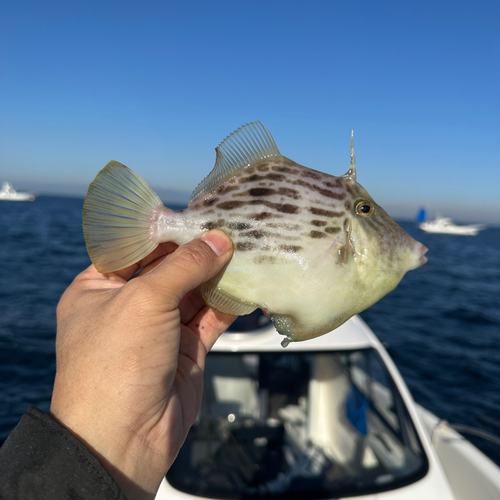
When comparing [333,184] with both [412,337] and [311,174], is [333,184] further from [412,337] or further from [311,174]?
[412,337]

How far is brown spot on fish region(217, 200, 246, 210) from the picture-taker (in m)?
1.97

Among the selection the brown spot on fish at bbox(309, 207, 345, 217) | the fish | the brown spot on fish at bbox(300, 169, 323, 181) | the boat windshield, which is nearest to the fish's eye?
the fish

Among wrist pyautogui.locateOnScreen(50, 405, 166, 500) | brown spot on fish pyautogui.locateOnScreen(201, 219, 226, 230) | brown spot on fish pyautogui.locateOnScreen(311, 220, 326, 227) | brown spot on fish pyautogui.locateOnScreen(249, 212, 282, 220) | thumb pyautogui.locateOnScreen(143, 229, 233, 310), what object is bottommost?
wrist pyautogui.locateOnScreen(50, 405, 166, 500)

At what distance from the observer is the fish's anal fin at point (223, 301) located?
2.04 meters

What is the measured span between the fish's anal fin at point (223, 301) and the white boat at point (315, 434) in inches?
97.9

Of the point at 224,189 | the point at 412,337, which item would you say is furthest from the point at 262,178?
the point at 412,337

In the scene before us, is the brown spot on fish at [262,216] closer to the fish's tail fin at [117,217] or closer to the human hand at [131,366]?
the human hand at [131,366]

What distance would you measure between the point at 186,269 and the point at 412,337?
15055 millimetres

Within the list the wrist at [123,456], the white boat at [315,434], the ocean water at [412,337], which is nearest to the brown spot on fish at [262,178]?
the wrist at [123,456]

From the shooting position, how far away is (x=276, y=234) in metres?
1.91

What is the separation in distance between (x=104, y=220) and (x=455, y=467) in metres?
5.92

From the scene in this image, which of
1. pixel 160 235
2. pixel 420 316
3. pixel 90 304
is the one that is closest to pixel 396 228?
pixel 160 235

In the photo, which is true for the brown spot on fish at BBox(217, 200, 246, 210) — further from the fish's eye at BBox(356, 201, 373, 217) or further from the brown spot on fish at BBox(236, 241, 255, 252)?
the fish's eye at BBox(356, 201, 373, 217)

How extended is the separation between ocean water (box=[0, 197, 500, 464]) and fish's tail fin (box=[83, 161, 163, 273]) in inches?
243
